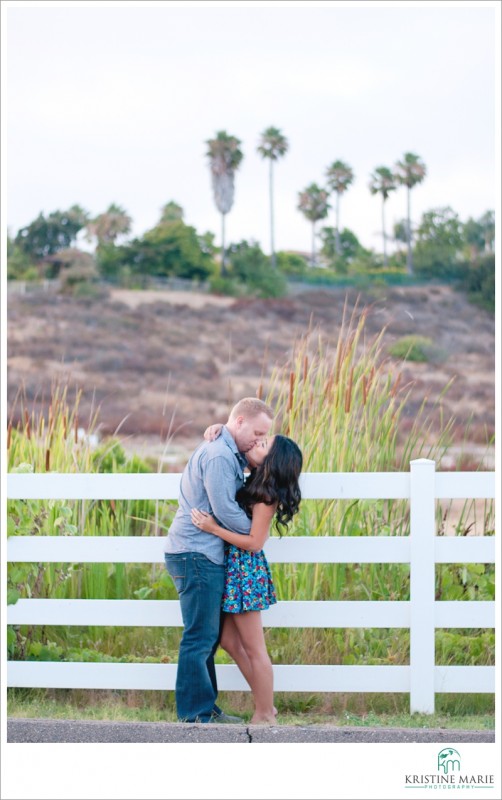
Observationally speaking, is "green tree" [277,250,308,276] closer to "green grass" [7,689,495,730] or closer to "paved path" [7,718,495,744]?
"green grass" [7,689,495,730]

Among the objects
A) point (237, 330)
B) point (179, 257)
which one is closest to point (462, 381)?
point (237, 330)

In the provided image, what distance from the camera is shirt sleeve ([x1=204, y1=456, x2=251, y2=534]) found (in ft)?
13.8

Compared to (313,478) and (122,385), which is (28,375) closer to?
(122,385)

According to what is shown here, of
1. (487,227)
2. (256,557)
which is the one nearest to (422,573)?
(256,557)

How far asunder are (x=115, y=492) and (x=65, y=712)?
3.51 ft

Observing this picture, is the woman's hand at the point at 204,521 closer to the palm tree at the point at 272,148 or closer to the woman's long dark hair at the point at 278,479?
the woman's long dark hair at the point at 278,479

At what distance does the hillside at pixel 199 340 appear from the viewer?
3797 centimetres

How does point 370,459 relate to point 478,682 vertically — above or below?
above

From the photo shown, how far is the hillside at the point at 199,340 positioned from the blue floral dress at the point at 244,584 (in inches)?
1268

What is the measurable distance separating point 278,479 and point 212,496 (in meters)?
0.30

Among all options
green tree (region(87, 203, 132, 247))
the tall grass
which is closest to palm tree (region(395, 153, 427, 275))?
green tree (region(87, 203, 132, 247))

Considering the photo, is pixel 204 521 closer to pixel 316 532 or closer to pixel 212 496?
pixel 212 496

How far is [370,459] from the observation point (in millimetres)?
5965

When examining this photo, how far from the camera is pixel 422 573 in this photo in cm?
460
